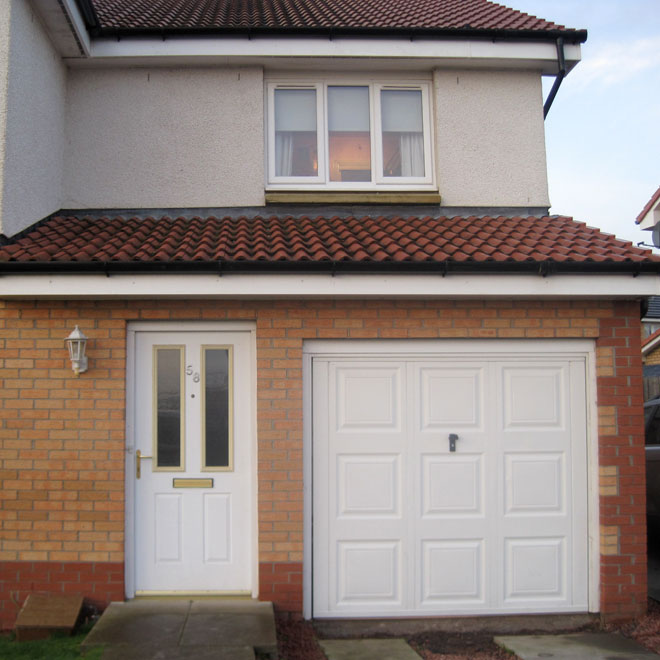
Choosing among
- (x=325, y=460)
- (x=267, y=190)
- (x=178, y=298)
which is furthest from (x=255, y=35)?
(x=325, y=460)

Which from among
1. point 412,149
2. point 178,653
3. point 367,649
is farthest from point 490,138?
point 178,653

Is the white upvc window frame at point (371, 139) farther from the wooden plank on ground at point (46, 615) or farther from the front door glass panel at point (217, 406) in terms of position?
the wooden plank on ground at point (46, 615)

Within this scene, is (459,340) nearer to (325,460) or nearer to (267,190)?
(325,460)

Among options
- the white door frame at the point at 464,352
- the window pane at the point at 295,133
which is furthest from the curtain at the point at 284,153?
the white door frame at the point at 464,352

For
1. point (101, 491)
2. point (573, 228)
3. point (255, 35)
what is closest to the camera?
point (101, 491)

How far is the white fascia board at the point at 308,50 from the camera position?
795 centimetres

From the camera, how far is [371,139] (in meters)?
8.37

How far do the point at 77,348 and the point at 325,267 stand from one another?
2186mm

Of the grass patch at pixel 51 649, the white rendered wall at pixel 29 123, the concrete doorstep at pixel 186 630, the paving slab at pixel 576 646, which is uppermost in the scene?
the white rendered wall at pixel 29 123

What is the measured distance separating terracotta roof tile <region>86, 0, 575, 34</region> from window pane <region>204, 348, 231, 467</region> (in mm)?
3775

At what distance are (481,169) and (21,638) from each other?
21.1ft

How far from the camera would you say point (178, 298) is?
633 centimetres

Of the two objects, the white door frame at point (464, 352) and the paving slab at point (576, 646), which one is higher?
the white door frame at point (464, 352)

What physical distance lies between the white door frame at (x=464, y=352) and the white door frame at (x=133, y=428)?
44cm
